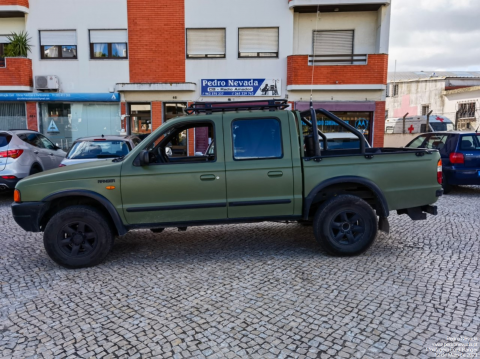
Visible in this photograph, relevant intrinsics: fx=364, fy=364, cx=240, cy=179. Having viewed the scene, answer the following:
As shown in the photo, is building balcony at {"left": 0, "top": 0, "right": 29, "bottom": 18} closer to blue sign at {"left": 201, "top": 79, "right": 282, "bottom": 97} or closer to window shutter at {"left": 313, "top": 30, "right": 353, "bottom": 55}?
blue sign at {"left": 201, "top": 79, "right": 282, "bottom": 97}

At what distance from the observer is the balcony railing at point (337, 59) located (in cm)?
1448

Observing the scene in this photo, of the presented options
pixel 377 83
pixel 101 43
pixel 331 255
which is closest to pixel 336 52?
pixel 377 83

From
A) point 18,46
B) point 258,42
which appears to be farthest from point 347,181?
point 18,46

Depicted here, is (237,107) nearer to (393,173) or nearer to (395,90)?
(393,173)

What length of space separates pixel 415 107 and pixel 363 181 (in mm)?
33574

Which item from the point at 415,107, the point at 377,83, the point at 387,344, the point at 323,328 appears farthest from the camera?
the point at 415,107

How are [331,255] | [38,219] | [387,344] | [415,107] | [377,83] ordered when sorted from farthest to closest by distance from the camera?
1. [415,107]
2. [377,83]
3. [331,255]
4. [38,219]
5. [387,344]

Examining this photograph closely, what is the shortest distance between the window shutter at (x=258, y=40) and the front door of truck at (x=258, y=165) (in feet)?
36.0

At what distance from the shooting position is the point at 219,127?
4715 millimetres

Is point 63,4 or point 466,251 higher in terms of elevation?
point 63,4

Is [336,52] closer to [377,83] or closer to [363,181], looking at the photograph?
[377,83]

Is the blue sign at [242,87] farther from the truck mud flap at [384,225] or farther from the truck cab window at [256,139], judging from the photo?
the truck mud flap at [384,225]

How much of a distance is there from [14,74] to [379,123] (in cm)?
1492

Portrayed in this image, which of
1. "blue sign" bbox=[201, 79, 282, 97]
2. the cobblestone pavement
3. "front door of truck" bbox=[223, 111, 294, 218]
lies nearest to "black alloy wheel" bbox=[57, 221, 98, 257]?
the cobblestone pavement
